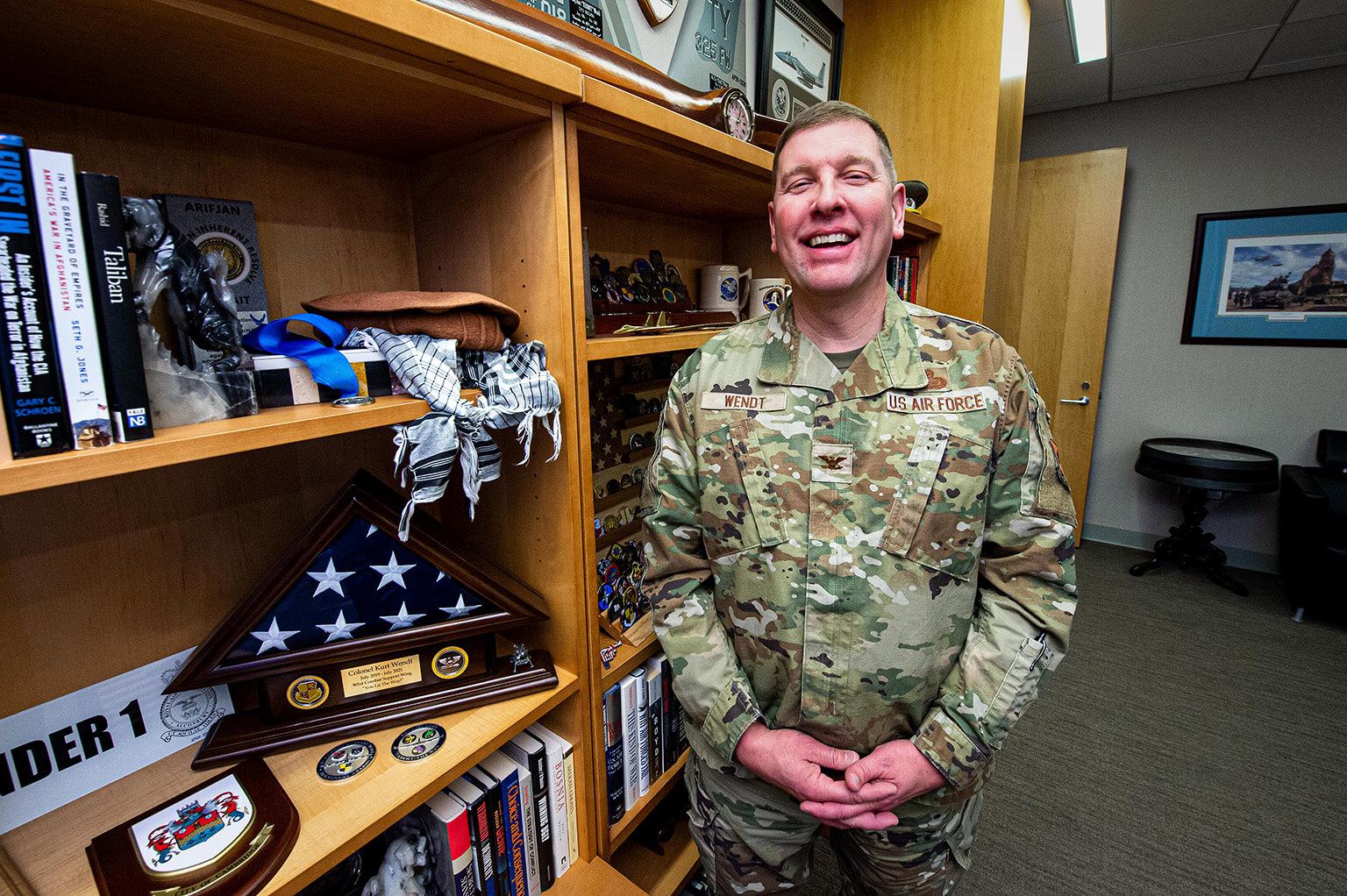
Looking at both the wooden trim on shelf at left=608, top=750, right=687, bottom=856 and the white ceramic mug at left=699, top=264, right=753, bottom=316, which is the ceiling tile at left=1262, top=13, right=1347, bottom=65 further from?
the wooden trim on shelf at left=608, top=750, right=687, bottom=856

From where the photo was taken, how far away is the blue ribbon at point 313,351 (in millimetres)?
689

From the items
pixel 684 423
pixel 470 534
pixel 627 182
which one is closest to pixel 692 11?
pixel 627 182

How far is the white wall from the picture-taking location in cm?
329

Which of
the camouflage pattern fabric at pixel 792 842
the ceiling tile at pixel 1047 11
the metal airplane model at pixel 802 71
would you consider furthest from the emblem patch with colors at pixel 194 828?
the ceiling tile at pixel 1047 11

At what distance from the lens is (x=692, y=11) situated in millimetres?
1457

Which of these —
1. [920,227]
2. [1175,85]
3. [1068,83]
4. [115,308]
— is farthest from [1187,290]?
[115,308]

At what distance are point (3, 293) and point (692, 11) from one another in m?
1.49

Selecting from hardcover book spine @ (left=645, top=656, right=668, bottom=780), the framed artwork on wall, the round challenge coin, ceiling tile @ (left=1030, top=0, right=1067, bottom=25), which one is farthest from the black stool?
the round challenge coin

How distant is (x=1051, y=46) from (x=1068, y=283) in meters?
1.39

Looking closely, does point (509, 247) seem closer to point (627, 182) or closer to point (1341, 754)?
point (627, 182)

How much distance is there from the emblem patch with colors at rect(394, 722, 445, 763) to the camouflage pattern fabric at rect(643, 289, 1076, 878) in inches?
15.6

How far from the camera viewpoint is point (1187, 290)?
3631 mm

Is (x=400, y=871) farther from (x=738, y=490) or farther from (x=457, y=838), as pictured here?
(x=738, y=490)

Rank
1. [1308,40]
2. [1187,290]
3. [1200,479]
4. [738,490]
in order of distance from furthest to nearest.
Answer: [1187,290] < [1200,479] < [1308,40] < [738,490]
